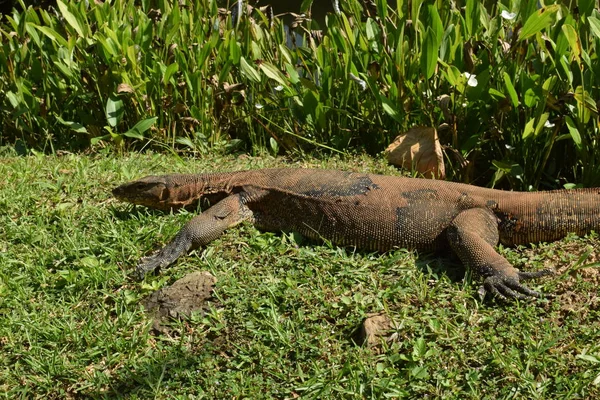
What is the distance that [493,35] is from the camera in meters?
4.96

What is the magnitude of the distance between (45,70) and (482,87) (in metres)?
3.88

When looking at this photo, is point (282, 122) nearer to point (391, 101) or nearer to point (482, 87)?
point (391, 101)

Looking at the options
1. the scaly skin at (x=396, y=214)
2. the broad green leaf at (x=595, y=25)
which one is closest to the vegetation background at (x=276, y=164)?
the broad green leaf at (x=595, y=25)

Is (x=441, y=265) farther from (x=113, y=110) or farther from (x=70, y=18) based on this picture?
(x=70, y=18)

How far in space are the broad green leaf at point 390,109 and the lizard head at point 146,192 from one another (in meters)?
1.76

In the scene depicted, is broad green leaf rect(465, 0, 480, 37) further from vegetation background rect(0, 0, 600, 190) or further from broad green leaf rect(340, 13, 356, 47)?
broad green leaf rect(340, 13, 356, 47)

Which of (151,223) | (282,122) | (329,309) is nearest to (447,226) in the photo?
(329,309)

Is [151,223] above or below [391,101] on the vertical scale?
below

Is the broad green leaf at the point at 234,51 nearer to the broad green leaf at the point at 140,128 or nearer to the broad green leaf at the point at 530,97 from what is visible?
the broad green leaf at the point at 140,128

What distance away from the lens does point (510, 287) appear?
135 inches

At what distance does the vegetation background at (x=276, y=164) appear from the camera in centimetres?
316

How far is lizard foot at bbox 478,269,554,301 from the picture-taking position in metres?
3.39

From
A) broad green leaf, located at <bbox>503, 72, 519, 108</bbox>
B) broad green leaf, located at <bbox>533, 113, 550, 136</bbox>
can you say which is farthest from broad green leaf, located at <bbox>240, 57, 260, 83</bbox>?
broad green leaf, located at <bbox>533, 113, 550, 136</bbox>

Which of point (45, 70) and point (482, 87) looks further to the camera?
point (45, 70)
